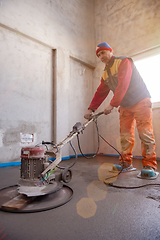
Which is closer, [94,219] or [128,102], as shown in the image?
[94,219]

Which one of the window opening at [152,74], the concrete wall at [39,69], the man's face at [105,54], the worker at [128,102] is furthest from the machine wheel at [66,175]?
the window opening at [152,74]

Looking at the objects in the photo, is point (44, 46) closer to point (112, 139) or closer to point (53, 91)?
point (53, 91)

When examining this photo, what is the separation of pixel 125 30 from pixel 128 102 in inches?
105

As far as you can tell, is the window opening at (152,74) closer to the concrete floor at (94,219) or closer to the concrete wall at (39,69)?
the concrete wall at (39,69)

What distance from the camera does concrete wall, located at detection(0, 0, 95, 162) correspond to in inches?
112

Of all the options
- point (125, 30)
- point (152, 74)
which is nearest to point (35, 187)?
point (152, 74)

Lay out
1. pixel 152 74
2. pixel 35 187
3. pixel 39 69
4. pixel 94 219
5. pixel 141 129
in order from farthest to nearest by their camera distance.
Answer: pixel 152 74 < pixel 39 69 < pixel 141 129 < pixel 35 187 < pixel 94 219

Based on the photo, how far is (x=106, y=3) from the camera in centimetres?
446

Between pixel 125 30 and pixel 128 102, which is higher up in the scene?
pixel 125 30

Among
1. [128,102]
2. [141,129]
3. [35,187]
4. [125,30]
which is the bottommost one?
[35,187]

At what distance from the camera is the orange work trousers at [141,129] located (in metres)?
1.99

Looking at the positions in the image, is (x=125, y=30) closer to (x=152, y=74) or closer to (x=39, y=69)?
(x=152, y=74)

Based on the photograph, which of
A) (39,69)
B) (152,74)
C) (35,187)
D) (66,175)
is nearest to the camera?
(35,187)

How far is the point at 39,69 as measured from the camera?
10.9ft
